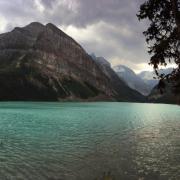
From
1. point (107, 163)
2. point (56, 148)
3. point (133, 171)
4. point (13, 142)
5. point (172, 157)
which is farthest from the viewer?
point (13, 142)

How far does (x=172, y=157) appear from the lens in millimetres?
32406

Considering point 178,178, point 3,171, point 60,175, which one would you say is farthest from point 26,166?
point 178,178

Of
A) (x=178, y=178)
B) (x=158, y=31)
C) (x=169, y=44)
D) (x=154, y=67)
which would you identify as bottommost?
(x=178, y=178)

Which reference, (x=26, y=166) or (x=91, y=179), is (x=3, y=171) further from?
(x=91, y=179)

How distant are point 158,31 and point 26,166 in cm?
1788

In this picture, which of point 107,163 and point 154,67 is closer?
point 154,67

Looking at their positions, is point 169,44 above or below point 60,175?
above

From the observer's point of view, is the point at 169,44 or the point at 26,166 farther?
the point at 26,166

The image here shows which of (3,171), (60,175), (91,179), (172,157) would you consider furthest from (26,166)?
(172,157)

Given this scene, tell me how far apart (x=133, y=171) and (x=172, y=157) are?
8596 mm

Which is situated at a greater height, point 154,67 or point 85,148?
point 154,67

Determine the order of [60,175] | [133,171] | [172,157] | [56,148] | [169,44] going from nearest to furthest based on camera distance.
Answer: [169,44], [60,175], [133,171], [172,157], [56,148]

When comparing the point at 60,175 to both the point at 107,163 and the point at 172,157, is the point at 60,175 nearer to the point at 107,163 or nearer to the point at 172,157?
the point at 107,163

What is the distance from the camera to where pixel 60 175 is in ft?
78.0
